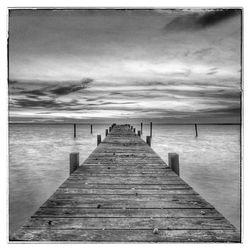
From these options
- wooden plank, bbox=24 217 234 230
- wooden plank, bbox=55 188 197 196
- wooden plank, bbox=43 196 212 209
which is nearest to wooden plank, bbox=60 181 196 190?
wooden plank, bbox=55 188 197 196

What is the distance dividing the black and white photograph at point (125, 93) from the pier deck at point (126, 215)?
1 cm

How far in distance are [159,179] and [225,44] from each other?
93.5 inches

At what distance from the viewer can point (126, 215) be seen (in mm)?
2664

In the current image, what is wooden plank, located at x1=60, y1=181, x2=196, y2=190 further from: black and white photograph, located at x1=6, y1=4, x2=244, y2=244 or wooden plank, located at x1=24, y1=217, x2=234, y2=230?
wooden plank, located at x1=24, y1=217, x2=234, y2=230

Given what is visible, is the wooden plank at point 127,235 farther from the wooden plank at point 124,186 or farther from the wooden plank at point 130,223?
the wooden plank at point 124,186

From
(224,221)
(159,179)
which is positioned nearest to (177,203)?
(224,221)

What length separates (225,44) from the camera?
3.44 metres

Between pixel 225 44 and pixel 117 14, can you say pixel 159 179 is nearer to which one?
pixel 225 44

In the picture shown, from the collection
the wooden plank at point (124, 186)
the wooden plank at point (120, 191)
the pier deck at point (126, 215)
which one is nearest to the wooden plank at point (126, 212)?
the pier deck at point (126, 215)

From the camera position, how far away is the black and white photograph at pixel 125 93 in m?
2.44

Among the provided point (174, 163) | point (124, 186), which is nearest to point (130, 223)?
point (124, 186)

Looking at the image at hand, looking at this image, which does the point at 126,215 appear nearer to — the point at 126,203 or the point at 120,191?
the point at 126,203

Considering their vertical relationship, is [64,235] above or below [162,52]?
below
